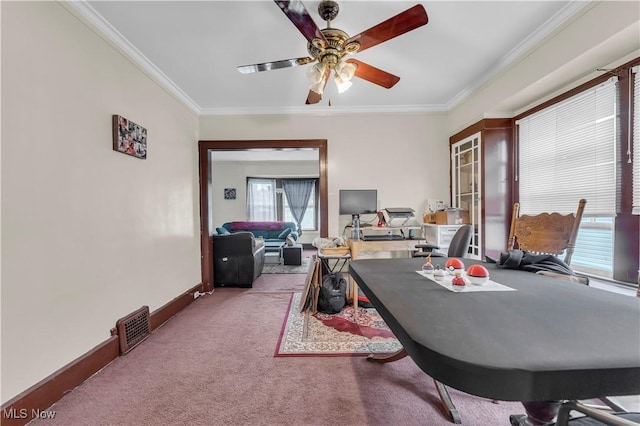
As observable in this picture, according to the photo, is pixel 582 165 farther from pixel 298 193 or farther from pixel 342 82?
pixel 298 193

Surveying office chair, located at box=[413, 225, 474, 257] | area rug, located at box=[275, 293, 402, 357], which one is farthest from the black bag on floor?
office chair, located at box=[413, 225, 474, 257]

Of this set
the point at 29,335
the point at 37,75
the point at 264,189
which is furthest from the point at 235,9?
the point at 264,189

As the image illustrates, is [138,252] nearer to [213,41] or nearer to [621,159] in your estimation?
[213,41]

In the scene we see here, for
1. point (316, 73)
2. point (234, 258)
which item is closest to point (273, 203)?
point (234, 258)

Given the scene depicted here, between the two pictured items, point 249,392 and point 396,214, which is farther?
point 396,214

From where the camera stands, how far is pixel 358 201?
12.6 feet

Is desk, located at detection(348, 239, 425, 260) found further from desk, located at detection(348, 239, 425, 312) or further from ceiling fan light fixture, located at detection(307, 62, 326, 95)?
ceiling fan light fixture, located at detection(307, 62, 326, 95)

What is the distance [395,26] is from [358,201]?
2.44 metres

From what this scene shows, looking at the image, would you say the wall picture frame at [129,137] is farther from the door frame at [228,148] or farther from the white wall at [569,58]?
the white wall at [569,58]

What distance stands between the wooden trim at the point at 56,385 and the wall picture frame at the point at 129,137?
1527 mm

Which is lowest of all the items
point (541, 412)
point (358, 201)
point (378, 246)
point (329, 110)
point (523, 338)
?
point (541, 412)

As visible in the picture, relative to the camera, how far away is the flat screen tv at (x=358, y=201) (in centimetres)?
384

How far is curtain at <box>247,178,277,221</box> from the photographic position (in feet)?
26.4

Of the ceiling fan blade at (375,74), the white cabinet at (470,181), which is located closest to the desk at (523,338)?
the ceiling fan blade at (375,74)
